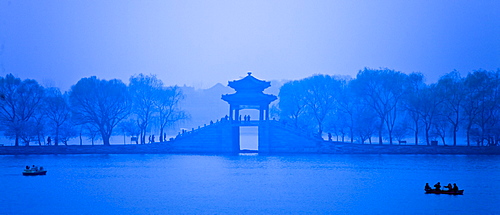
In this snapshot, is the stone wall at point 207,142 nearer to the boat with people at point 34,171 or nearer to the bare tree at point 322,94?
the bare tree at point 322,94

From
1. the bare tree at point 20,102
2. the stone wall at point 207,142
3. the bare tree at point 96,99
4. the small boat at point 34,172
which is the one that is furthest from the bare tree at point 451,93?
the bare tree at point 20,102

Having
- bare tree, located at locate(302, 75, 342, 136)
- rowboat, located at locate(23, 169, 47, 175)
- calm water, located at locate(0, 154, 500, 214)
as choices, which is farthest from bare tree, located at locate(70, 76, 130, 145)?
bare tree, located at locate(302, 75, 342, 136)

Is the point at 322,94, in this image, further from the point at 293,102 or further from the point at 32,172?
the point at 32,172

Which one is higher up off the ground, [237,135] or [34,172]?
[237,135]

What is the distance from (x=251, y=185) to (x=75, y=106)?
3026 cm

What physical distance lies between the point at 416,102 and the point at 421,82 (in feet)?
16.6

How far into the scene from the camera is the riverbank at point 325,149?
59.8m

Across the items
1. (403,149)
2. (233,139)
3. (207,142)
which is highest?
(233,139)

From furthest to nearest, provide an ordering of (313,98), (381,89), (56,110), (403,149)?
(313,98)
(56,110)
(381,89)
(403,149)

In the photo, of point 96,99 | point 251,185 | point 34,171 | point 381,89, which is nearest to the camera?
point 251,185

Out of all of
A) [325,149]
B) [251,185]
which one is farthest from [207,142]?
[251,185]

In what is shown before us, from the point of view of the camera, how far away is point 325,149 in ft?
206

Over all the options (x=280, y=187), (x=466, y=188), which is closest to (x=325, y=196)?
(x=280, y=187)

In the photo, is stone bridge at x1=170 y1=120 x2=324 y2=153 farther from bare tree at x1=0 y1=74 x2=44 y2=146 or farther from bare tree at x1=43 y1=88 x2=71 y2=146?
bare tree at x1=0 y1=74 x2=44 y2=146
